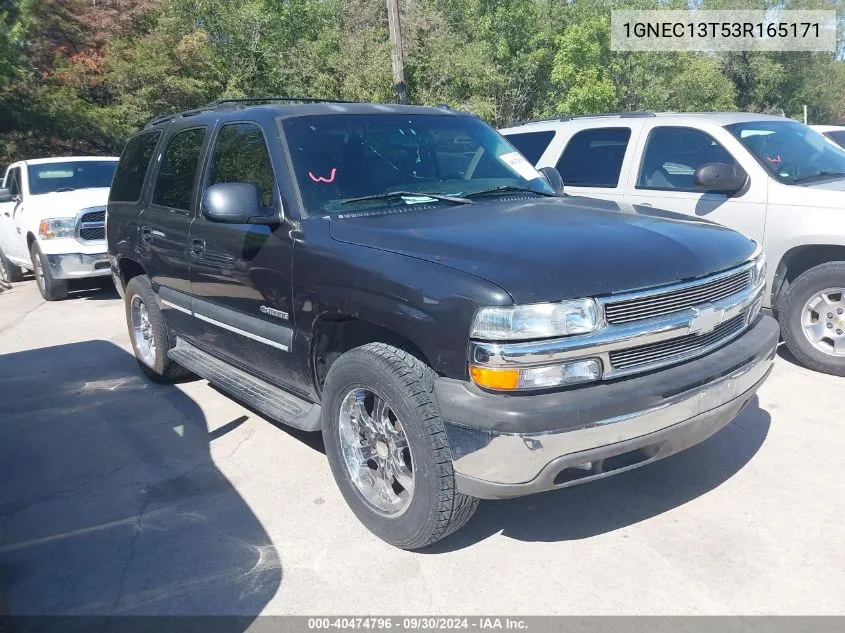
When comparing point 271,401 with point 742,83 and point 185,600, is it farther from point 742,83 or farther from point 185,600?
point 742,83

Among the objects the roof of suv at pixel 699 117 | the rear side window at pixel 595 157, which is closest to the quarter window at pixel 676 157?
the roof of suv at pixel 699 117

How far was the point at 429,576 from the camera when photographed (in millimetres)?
3076

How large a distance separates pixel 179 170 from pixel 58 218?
5.07 m

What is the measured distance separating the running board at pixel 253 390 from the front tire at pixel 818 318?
12.6 feet

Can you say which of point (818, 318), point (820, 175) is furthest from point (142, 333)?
point (820, 175)

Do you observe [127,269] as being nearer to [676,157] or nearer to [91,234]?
[91,234]

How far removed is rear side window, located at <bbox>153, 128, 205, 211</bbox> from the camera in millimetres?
4617

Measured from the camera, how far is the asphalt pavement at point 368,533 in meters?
2.93

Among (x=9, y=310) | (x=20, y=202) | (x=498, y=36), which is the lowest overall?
(x=9, y=310)

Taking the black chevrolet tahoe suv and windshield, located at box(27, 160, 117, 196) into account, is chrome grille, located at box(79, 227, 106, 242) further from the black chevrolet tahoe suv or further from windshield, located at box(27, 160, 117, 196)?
the black chevrolet tahoe suv

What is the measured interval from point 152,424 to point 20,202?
6.56 m

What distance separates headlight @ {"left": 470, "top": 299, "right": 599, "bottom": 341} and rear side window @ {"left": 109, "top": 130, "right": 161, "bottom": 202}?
3669 millimetres

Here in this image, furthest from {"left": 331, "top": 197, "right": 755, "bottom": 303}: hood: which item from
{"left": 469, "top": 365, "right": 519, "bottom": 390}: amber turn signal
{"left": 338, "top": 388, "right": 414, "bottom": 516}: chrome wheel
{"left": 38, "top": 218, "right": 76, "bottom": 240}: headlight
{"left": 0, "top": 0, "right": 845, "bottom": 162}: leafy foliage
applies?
{"left": 0, "top": 0, "right": 845, "bottom": 162}: leafy foliage

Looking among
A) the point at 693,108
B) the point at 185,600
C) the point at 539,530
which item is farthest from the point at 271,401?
the point at 693,108
